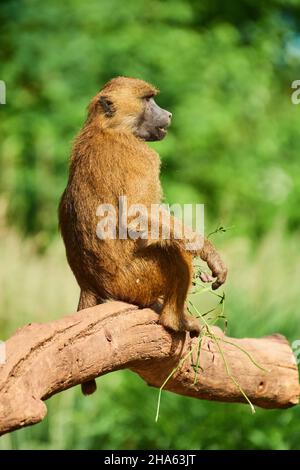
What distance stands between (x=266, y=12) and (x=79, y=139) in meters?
12.2

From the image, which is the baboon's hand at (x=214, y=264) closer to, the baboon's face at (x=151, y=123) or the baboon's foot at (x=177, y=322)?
the baboon's foot at (x=177, y=322)

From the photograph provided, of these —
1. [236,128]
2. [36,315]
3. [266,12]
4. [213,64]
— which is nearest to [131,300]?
[36,315]

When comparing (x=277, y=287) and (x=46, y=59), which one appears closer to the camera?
(x=277, y=287)

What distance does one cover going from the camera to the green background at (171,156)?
23.4 feet

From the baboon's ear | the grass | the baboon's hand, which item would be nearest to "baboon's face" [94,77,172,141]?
the baboon's ear

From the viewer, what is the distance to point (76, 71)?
12.4 metres

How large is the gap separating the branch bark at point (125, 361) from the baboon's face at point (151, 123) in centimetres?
103

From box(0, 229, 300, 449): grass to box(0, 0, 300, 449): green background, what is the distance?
0.04 feet

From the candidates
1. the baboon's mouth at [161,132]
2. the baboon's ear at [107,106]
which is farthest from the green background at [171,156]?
the baboon's ear at [107,106]

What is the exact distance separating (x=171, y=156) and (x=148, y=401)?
6.38 meters

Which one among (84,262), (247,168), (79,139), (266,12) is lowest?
(84,262)

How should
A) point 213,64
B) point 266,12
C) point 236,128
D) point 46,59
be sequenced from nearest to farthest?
point 46,59
point 213,64
point 236,128
point 266,12

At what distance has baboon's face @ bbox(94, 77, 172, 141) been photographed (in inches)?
187

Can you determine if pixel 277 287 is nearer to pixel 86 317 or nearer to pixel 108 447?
pixel 108 447
